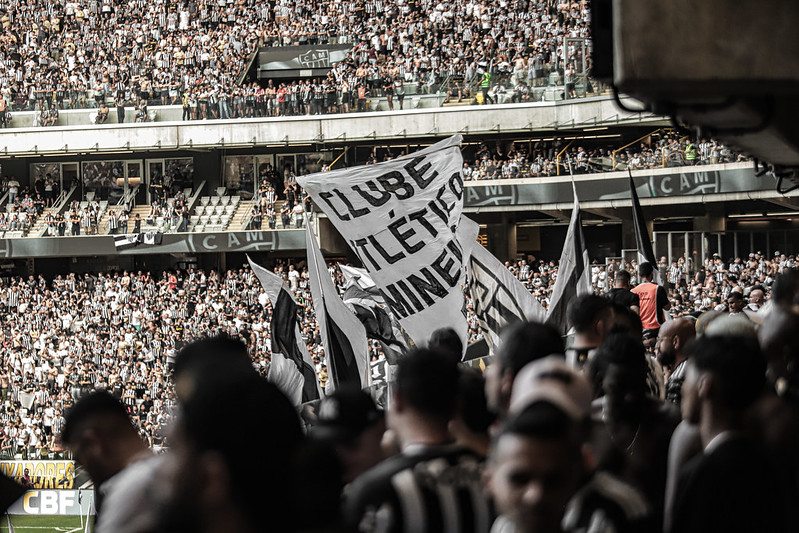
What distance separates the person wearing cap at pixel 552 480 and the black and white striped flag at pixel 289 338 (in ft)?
25.5

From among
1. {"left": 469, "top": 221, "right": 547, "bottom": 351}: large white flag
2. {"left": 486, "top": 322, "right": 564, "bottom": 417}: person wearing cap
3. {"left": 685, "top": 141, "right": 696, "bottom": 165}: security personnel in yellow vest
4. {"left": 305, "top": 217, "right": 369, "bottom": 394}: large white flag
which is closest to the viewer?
{"left": 486, "top": 322, "right": 564, "bottom": 417}: person wearing cap

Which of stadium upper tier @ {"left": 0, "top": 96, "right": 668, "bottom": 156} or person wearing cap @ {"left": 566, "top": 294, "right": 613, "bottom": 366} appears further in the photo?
stadium upper tier @ {"left": 0, "top": 96, "right": 668, "bottom": 156}

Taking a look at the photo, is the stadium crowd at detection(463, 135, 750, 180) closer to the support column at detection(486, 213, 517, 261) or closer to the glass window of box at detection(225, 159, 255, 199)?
the support column at detection(486, 213, 517, 261)

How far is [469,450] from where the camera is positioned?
129 inches

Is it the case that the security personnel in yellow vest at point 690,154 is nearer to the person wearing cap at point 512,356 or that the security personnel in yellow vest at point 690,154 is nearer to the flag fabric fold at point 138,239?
the flag fabric fold at point 138,239

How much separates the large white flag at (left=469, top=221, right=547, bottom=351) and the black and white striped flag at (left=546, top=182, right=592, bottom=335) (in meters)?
0.18

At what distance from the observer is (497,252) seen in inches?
1448

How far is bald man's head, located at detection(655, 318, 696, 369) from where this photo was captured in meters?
6.58

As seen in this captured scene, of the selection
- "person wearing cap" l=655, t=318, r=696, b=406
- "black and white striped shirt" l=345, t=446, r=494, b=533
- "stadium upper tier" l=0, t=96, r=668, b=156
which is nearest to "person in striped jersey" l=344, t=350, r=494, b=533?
"black and white striped shirt" l=345, t=446, r=494, b=533

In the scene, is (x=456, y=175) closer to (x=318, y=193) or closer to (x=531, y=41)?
(x=318, y=193)

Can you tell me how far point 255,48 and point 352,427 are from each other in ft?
127

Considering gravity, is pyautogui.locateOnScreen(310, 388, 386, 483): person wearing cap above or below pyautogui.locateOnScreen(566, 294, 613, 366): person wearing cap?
above

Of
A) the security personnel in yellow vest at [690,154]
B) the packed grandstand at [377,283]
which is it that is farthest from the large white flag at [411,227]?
the security personnel in yellow vest at [690,154]

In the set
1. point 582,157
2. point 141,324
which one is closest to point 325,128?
point 582,157
